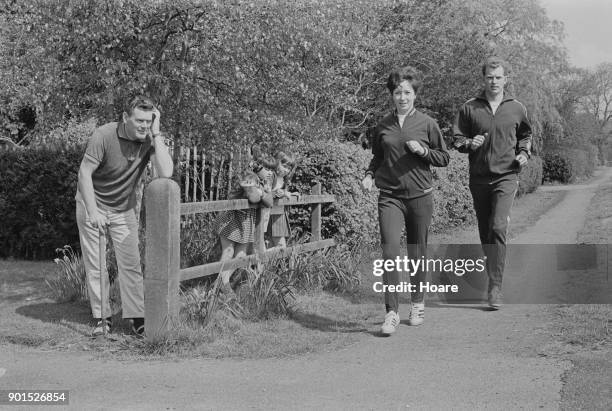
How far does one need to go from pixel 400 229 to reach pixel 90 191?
2575 millimetres

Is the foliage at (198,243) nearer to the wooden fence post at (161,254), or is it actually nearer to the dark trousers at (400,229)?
the wooden fence post at (161,254)

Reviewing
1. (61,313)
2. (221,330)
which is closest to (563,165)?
(61,313)

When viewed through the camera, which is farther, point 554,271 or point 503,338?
point 554,271

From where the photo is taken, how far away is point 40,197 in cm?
1174

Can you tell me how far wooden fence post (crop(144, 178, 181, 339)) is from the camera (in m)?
5.71

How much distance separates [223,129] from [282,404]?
16.8ft

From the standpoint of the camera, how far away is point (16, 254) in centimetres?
1232

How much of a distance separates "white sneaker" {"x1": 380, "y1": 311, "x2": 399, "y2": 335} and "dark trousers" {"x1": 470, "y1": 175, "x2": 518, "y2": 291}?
1.22 metres

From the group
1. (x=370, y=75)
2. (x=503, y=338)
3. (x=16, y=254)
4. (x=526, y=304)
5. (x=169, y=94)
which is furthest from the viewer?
(x=370, y=75)

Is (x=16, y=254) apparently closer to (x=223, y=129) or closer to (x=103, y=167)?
(x=223, y=129)

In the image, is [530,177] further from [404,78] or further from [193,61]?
[404,78]

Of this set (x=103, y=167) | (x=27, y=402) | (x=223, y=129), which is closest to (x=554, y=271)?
(x=223, y=129)

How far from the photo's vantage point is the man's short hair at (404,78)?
620 cm

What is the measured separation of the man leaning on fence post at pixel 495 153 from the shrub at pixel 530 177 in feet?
72.7
